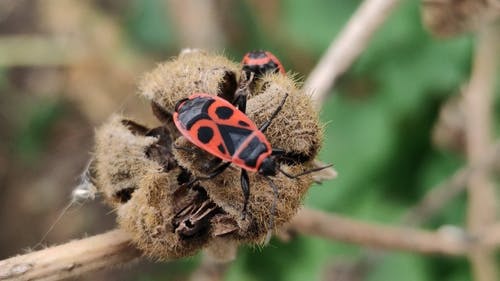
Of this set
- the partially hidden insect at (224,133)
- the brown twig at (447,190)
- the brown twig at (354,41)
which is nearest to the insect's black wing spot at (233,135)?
the partially hidden insect at (224,133)

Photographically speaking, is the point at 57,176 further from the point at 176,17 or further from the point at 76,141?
the point at 176,17

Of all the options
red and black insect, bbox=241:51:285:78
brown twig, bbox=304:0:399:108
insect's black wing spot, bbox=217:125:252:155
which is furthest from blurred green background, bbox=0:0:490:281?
insect's black wing spot, bbox=217:125:252:155

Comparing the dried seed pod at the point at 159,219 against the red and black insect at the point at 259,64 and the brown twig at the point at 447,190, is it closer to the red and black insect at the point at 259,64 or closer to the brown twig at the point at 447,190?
the red and black insect at the point at 259,64

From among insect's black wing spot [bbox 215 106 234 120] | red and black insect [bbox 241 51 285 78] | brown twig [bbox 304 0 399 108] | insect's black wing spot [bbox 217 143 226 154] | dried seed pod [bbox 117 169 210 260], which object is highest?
brown twig [bbox 304 0 399 108]

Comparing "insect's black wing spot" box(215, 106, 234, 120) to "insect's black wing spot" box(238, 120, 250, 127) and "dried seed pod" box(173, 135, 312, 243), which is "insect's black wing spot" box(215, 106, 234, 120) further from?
"dried seed pod" box(173, 135, 312, 243)

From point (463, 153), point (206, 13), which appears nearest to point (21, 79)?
point (206, 13)

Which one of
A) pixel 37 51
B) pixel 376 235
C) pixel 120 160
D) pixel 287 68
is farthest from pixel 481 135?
pixel 37 51
